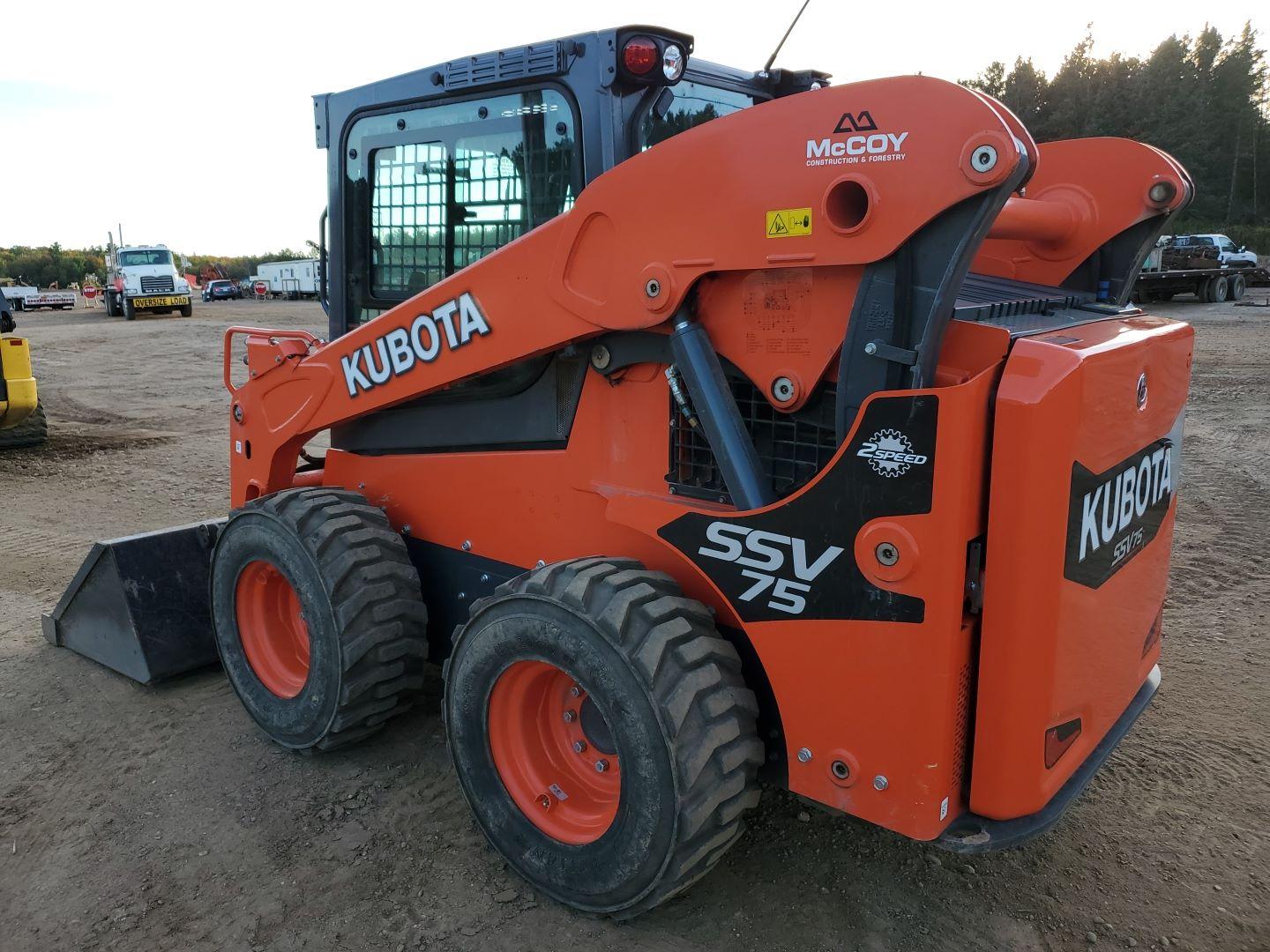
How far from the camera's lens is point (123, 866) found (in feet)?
10.1

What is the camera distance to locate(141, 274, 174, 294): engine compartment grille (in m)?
29.5

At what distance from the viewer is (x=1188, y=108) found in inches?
1634

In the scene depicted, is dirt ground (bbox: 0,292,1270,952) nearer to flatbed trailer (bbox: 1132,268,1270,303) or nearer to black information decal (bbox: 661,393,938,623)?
black information decal (bbox: 661,393,938,623)

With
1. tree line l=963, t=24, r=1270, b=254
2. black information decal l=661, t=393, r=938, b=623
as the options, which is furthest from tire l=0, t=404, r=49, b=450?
tree line l=963, t=24, r=1270, b=254

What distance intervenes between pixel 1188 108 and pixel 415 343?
Answer: 158 feet

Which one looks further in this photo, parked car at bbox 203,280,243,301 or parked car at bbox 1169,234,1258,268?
parked car at bbox 203,280,243,301

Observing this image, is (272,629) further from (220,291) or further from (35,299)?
(220,291)

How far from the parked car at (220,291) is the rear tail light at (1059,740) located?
4658cm

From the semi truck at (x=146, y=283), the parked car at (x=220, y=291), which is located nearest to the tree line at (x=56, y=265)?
the parked car at (x=220, y=291)

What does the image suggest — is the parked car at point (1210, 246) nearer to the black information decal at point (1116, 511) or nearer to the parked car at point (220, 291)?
the black information decal at point (1116, 511)

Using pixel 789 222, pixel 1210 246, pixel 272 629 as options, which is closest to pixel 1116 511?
pixel 789 222

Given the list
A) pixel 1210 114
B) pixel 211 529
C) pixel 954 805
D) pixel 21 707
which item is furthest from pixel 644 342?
pixel 1210 114

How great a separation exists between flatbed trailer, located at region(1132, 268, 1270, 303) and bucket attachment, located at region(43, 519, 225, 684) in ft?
78.3

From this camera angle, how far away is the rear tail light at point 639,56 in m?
3.00
